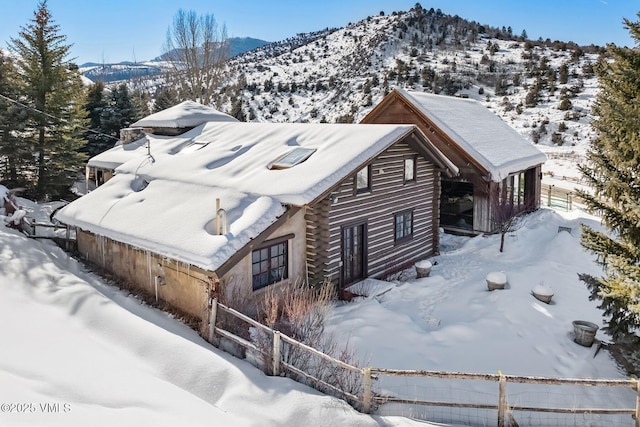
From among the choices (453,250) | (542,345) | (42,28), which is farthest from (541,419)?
(42,28)

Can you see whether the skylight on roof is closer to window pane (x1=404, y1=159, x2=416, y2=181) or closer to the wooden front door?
the wooden front door

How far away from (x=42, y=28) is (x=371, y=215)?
65.5ft

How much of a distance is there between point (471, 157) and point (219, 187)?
10.9 meters

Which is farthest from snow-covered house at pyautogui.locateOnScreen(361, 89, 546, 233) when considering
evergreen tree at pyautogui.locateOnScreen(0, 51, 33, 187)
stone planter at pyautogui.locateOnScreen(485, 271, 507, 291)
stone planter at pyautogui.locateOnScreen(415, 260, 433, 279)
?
evergreen tree at pyautogui.locateOnScreen(0, 51, 33, 187)

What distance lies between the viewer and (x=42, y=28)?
907 inches

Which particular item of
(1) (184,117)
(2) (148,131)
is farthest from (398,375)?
(2) (148,131)

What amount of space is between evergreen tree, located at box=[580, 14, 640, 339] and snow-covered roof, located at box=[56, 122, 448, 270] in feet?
18.0

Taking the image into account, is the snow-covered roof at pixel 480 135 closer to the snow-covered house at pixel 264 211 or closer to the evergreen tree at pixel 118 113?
the snow-covered house at pixel 264 211

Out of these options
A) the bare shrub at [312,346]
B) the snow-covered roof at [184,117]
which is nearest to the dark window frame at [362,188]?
the bare shrub at [312,346]

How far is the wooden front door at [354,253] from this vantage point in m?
13.3

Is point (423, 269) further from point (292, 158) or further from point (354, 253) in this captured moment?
point (292, 158)

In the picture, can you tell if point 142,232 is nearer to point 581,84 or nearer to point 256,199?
point 256,199

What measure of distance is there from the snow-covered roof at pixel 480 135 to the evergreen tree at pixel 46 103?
55.0ft

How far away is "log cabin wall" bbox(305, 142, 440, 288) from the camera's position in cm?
1242
